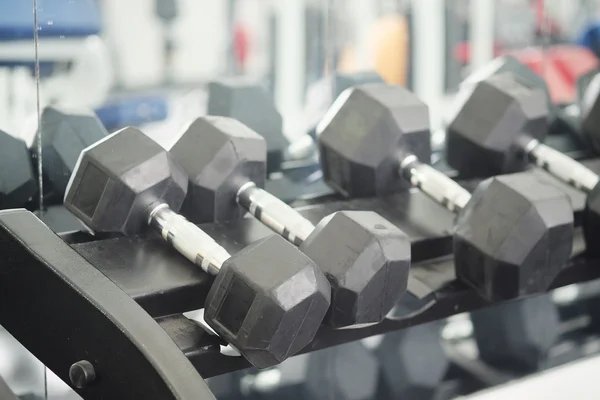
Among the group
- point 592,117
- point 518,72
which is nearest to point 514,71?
point 518,72

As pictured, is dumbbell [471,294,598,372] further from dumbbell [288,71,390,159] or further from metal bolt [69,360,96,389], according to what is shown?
metal bolt [69,360,96,389]

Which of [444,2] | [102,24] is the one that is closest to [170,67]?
[444,2]

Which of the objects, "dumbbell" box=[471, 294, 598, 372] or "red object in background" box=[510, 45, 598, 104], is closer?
"dumbbell" box=[471, 294, 598, 372]

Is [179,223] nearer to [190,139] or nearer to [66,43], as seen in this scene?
[190,139]

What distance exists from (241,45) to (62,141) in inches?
69.5

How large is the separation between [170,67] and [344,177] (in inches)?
71.1

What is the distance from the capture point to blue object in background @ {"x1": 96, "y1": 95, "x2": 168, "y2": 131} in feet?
3.42

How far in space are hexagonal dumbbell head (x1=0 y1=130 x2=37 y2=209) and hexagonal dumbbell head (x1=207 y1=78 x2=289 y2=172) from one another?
0.93ft

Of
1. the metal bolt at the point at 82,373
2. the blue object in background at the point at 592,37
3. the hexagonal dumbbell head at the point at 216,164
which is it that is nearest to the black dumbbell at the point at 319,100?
the hexagonal dumbbell head at the point at 216,164

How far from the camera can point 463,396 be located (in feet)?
2.60

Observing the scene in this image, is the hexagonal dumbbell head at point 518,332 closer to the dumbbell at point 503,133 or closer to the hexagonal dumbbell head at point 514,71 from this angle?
the dumbbell at point 503,133

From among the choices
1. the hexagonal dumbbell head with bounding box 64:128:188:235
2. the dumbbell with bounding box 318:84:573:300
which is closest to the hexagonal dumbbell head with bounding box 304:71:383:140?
the dumbbell with bounding box 318:84:573:300

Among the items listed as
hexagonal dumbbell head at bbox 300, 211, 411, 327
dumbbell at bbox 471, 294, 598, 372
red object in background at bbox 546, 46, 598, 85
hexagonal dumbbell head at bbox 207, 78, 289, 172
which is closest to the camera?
hexagonal dumbbell head at bbox 300, 211, 411, 327

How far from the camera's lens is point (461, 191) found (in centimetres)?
84
